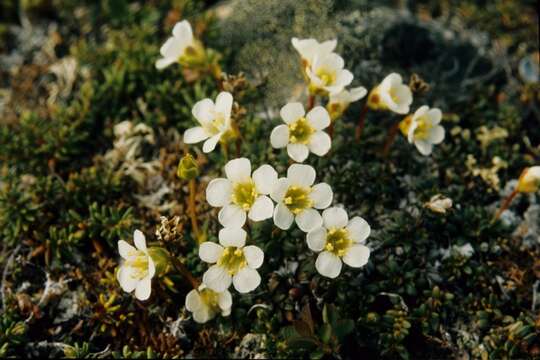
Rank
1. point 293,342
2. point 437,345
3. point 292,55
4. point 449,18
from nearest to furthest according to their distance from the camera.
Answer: point 293,342
point 437,345
point 292,55
point 449,18

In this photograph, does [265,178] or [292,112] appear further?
[292,112]

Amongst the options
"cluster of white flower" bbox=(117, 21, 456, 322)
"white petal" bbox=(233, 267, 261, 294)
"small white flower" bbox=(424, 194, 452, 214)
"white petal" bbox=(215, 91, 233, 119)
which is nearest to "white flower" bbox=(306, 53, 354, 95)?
"cluster of white flower" bbox=(117, 21, 456, 322)

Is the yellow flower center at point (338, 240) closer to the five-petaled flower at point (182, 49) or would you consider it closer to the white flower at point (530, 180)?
the white flower at point (530, 180)

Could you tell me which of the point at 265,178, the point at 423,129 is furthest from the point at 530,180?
the point at 265,178

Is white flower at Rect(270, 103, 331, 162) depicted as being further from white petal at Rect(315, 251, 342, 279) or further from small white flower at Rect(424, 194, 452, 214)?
small white flower at Rect(424, 194, 452, 214)

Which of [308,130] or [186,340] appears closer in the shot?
[308,130]

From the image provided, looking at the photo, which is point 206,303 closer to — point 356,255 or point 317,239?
point 317,239

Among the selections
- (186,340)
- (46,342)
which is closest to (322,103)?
(186,340)

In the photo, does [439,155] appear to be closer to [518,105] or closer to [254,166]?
[518,105]
